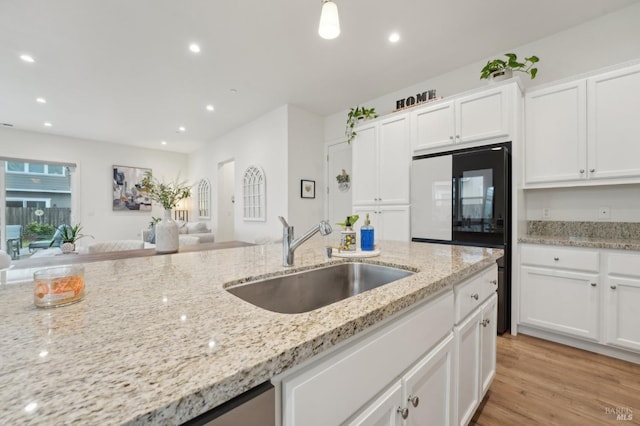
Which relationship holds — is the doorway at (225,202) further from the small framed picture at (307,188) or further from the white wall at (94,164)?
the small framed picture at (307,188)

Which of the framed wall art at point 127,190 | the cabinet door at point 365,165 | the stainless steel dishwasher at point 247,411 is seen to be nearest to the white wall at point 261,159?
the cabinet door at point 365,165

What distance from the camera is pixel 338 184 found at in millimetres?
4465

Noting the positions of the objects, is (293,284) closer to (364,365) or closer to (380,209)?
(364,365)

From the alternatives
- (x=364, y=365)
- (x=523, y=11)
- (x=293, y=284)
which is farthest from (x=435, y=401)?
(x=523, y=11)

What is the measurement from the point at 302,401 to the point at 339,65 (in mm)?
3320

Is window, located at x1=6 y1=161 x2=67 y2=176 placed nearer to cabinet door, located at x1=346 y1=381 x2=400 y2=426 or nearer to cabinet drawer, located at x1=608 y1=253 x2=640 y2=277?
cabinet door, located at x1=346 y1=381 x2=400 y2=426

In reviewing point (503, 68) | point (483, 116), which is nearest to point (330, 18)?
point (483, 116)

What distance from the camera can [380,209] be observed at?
131 inches

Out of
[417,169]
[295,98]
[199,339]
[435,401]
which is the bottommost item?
[435,401]

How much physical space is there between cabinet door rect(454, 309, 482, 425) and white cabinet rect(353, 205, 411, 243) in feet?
5.87

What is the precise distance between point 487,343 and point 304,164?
3.48 m

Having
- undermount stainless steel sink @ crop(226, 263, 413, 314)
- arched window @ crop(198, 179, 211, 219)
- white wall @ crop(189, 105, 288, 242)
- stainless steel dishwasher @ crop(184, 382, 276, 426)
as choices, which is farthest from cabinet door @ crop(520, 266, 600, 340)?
arched window @ crop(198, 179, 211, 219)

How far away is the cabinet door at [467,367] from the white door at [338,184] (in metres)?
3.05

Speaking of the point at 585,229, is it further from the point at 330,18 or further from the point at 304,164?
the point at 304,164
